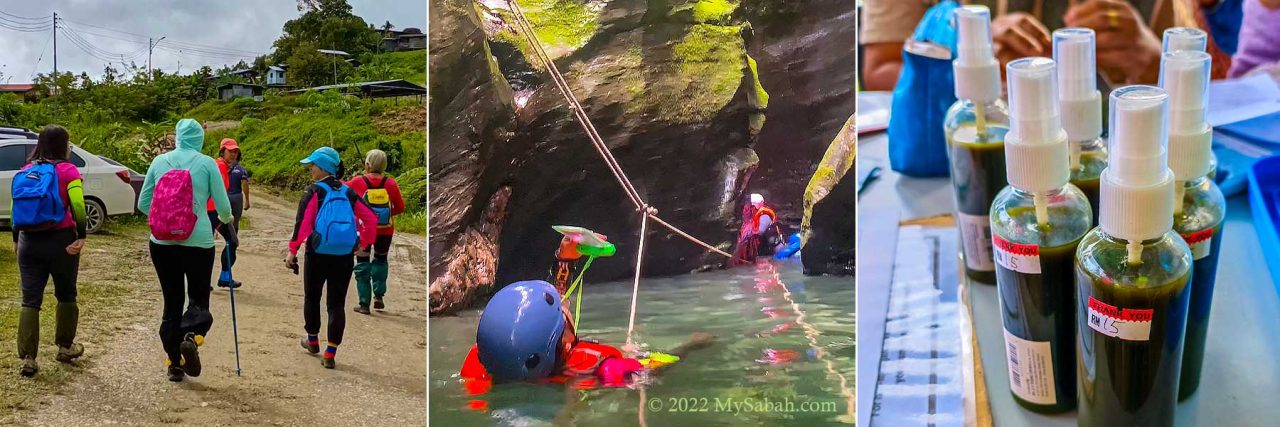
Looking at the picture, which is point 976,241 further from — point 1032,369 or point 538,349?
point 538,349

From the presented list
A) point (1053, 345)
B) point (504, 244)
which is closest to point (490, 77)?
point (504, 244)

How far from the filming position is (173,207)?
1338mm

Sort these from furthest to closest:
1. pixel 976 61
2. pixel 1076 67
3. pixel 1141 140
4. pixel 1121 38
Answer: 1. pixel 1121 38
2. pixel 976 61
3. pixel 1076 67
4. pixel 1141 140

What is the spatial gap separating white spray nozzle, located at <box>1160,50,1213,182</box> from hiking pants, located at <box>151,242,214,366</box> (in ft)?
4.18

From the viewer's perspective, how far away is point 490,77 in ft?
4.50

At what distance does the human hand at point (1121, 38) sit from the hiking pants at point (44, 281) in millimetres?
1597

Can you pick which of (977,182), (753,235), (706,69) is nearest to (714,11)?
(706,69)

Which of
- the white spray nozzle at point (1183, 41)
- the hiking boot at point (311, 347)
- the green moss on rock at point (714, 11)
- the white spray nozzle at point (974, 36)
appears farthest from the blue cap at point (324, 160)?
the white spray nozzle at point (1183, 41)

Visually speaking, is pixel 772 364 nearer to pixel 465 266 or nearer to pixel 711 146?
pixel 711 146

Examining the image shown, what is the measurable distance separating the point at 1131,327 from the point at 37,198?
1424 mm

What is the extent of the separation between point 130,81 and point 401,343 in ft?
1.92

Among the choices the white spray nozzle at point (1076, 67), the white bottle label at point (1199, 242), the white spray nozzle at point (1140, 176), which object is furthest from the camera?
the white spray nozzle at point (1076, 67)

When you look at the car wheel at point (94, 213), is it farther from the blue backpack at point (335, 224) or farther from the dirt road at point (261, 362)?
the blue backpack at point (335, 224)

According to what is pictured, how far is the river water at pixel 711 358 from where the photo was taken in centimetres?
134
